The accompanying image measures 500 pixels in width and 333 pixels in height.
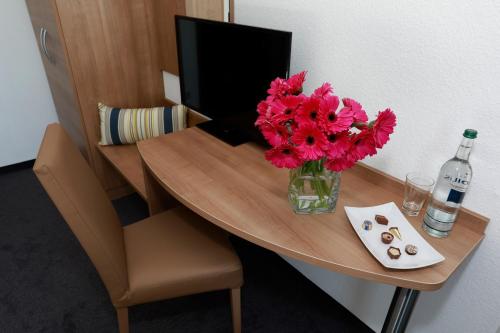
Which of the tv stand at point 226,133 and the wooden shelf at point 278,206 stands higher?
the tv stand at point 226,133

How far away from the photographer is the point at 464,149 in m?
0.91

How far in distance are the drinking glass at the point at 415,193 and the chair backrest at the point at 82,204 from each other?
966 mm

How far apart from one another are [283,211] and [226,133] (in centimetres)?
64

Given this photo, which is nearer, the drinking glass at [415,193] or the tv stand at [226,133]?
the drinking glass at [415,193]

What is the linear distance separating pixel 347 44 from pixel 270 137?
0.56 meters

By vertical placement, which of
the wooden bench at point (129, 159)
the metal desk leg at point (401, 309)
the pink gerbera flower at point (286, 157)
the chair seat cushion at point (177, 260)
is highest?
the pink gerbera flower at point (286, 157)

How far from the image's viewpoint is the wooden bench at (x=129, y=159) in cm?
198

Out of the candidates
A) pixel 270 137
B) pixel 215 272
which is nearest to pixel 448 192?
pixel 270 137

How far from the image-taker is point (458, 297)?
113 centimetres

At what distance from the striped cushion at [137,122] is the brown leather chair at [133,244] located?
2.94 ft

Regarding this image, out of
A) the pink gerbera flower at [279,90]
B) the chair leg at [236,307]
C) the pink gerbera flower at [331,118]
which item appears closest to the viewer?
the pink gerbera flower at [331,118]

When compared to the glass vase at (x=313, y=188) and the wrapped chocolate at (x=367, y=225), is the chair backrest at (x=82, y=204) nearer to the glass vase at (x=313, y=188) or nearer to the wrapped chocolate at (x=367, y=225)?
the glass vase at (x=313, y=188)

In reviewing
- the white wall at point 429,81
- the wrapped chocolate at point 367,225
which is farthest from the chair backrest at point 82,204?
the white wall at point 429,81

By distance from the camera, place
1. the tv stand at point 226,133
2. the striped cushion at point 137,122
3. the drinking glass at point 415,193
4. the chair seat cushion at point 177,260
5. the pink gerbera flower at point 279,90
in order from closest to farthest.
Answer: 1. the pink gerbera flower at point 279,90
2. the drinking glass at point 415,193
3. the chair seat cushion at point 177,260
4. the tv stand at point 226,133
5. the striped cushion at point 137,122
